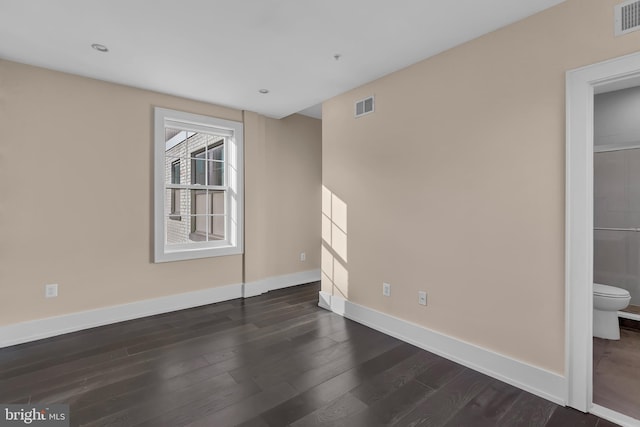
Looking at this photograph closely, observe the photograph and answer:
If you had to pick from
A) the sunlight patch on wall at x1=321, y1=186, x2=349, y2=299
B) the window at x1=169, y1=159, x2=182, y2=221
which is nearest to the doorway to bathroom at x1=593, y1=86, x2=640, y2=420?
the sunlight patch on wall at x1=321, y1=186, x2=349, y2=299

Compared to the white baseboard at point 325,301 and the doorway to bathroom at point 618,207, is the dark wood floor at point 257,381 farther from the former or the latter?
the doorway to bathroom at point 618,207

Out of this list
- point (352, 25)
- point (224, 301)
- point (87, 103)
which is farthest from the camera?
point (224, 301)

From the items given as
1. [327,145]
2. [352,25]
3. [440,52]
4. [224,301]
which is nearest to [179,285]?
[224,301]

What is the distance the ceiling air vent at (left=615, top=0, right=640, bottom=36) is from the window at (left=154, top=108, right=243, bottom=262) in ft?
12.6

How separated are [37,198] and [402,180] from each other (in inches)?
141

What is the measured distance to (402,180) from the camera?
9.93 ft

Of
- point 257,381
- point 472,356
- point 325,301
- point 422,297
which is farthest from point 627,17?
point 325,301

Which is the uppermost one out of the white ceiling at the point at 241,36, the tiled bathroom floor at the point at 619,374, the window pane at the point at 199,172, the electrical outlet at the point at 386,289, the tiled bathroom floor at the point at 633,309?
the white ceiling at the point at 241,36

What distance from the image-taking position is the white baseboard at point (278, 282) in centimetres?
445

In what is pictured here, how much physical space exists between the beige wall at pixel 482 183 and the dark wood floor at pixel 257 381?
0.39 metres

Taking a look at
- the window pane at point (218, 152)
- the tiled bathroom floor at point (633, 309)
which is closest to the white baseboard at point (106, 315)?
the window pane at point (218, 152)

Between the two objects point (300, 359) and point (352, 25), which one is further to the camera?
point (300, 359)

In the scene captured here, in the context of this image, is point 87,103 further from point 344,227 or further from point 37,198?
point 344,227

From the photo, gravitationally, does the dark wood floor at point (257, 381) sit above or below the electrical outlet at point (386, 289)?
below
